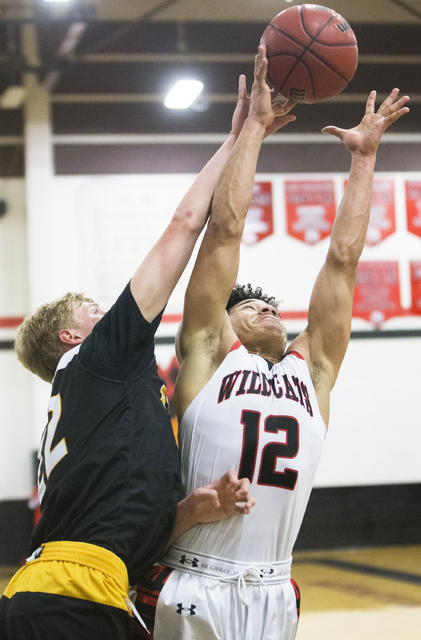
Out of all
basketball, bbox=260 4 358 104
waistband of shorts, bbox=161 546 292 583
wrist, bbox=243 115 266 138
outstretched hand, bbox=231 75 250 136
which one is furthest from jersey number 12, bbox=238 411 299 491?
basketball, bbox=260 4 358 104

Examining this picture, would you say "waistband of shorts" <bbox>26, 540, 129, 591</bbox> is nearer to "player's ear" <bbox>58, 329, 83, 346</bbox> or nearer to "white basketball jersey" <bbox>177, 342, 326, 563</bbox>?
"white basketball jersey" <bbox>177, 342, 326, 563</bbox>

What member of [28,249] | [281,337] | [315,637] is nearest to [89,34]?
[28,249]

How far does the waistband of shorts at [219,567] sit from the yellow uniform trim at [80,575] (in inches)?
13.6

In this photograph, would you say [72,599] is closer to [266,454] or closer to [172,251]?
[266,454]

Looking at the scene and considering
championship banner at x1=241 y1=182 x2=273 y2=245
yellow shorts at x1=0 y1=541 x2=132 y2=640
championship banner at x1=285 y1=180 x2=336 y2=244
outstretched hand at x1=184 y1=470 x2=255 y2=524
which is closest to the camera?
yellow shorts at x1=0 y1=541 x2=132 y2=640

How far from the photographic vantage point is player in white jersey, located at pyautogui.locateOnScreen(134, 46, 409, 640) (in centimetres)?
212

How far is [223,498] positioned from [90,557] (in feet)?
1.47

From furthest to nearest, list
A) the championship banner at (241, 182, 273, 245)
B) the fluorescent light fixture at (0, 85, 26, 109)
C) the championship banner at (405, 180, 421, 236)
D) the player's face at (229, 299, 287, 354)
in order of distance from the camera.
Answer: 1. the championship banner at (405, 180, 421, 236)
2. the championship banner at (241, 182, 273, 245)
3. the fluorescent light fixture at (0, 85, 26, 109)
4. the player's face at (229, 299, 287, 354)

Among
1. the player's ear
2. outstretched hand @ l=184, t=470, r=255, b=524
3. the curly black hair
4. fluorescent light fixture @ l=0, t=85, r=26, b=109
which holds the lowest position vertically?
outstretched hand @ l=184, t=470, r=255, b=524

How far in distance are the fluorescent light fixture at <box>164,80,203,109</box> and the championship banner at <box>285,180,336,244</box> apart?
1.52 m

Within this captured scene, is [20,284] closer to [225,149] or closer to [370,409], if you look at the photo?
[370,409]

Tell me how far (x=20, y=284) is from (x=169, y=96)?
9.35 feet

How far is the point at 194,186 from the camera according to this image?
7.82 feet

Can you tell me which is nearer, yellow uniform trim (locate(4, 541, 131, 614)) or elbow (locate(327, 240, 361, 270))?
yellow uniform trim (locate(4, 541, 131, 614))
